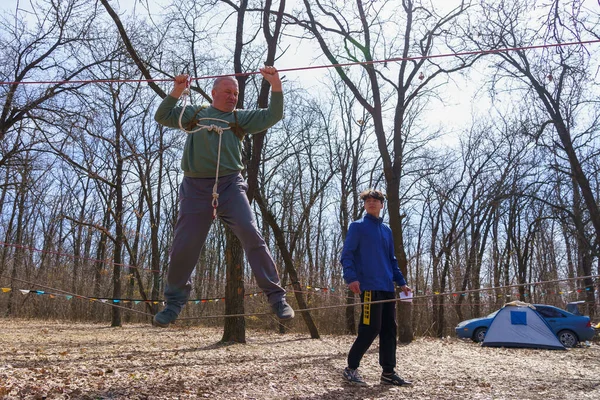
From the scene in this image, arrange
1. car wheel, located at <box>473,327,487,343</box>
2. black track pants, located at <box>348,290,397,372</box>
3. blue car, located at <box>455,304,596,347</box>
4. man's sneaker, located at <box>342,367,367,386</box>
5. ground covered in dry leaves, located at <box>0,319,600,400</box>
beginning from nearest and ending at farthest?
ground covered in dry leaves, located at <box>0,319,600,400</box>
black track pants, located at <box>348,290,397,372</box>
man's sneaker, located at <box>342,367,367,386</box>
blue car, located at <box>455,304,596,347</box>
car wheel, located at <box>473,327,487,343</box>

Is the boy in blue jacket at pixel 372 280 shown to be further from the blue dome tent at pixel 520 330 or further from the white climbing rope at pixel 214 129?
the blue dome tent at pixel 520 330

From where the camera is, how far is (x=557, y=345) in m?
12.1

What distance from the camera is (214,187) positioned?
142 inches

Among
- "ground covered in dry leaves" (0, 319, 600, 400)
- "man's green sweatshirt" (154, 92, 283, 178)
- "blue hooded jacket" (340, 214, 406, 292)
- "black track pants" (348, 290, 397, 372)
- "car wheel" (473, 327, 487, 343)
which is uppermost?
"man's green sweatshirt" (154, 92, 283, 178)

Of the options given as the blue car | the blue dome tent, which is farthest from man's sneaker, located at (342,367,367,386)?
the blue car

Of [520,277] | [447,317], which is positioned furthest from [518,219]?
[447,317]

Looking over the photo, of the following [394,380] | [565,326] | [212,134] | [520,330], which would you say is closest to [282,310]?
[212,134]

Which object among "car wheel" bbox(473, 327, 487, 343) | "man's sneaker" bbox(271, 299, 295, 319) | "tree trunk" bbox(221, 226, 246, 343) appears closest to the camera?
"man's sneaker" bbox(271, 299, 295, 319)

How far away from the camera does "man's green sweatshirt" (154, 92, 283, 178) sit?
379 centimetres

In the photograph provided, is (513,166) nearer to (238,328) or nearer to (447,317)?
(447,317)

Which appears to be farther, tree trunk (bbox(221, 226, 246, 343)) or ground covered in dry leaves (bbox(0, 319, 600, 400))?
tree trunk (bbox(221, 226, 246, 343))

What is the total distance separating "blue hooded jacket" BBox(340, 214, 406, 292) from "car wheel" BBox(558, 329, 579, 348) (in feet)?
36.9

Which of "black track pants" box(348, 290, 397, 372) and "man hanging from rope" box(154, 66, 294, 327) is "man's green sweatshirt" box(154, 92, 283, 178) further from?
"black track pants" box(348, 290, 397, 372)

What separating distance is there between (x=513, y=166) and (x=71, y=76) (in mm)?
18966
